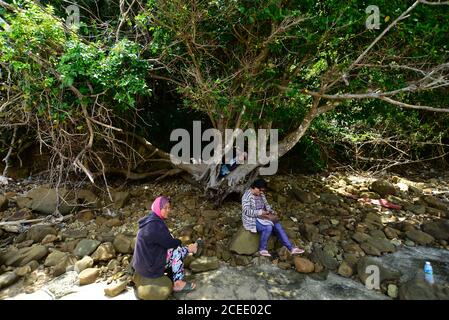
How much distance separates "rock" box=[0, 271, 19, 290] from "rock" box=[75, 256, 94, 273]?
759 mm

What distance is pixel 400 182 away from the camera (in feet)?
25.8

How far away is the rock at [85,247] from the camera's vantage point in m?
4.35

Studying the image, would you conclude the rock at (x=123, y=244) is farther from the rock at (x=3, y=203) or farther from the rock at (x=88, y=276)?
the rock at (x=3, y=203)

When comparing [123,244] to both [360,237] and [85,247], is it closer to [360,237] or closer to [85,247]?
[85,247]

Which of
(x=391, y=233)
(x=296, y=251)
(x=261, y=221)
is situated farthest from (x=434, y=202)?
(x=261, y=221)

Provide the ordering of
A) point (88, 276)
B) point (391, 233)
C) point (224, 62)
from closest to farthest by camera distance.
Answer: point (88, 276) < point (391, 233) < point (224, 62)

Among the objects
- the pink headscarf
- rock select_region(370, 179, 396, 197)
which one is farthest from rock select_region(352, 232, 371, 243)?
the pink headscarf

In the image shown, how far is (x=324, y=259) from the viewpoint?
4.19 meters

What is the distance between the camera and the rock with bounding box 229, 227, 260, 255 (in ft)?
14.1

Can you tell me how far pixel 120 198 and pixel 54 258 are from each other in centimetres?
186

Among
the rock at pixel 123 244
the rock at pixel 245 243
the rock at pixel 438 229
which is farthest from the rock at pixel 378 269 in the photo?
the rock at pixel 123 244

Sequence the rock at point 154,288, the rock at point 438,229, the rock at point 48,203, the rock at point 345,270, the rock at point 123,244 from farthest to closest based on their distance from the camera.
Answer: the rock at point 48,203
the rock at point 438,229
the rock at point 123,244
the rock at point 345,270
the rock at point 154,288

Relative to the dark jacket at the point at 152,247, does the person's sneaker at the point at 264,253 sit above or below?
below

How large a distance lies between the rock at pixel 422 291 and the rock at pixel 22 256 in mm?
4882
